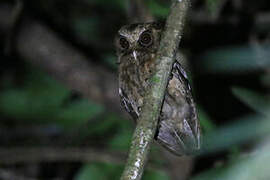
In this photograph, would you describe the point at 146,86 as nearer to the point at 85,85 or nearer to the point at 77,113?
the point at 85,85

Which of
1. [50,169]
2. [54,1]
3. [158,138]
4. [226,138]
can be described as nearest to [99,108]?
[50,169]

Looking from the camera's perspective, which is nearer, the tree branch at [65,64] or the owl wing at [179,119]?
the owl wing at [179,119]

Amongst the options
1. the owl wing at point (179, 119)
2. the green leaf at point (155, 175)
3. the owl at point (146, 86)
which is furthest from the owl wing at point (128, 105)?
the green leaf at point (155, 175)

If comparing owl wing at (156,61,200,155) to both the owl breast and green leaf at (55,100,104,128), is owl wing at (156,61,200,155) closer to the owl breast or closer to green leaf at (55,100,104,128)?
the owl breast

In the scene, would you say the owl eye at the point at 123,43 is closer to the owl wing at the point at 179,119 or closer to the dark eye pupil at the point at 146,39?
the dark eye pupil at the point at 146,39

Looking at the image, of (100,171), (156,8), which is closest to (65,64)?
(100,171)
